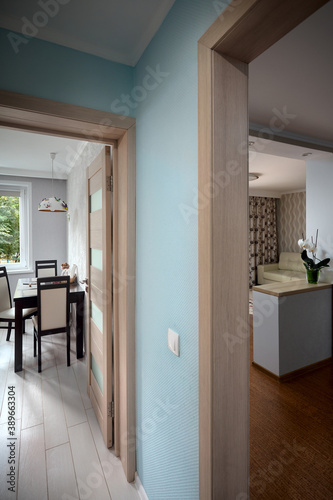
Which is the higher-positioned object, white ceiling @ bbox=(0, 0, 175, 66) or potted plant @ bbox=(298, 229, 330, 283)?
white ceiling @ bbox=(0, 0, 175, 66)

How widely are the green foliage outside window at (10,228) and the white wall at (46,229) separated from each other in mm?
291

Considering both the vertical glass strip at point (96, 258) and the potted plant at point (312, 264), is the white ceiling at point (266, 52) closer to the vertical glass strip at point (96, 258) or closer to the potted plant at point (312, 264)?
the potted plant at point (312, 264)

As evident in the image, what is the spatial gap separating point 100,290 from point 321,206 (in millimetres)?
2834

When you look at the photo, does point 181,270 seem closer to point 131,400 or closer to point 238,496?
point 238,496

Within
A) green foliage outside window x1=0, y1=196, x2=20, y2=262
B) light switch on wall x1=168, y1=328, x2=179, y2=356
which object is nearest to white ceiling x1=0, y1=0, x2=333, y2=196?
light switch on wall x1=168, y1=328, x2=179, y2=356

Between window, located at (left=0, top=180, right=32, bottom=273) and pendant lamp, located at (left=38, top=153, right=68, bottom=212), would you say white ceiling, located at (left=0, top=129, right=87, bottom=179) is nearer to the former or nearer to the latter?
window, located at (left=0, top=180, right=32, bottom=273)

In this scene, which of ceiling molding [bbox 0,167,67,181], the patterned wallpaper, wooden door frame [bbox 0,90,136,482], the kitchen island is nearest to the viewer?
wooden door frame [bbox 0,90,136,482]

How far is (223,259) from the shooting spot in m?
0.90

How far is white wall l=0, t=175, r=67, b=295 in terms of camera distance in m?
5.07

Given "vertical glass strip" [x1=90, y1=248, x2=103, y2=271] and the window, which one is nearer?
"vertical glass strip" [x1=90, y1=248, x2=103, y2=271]

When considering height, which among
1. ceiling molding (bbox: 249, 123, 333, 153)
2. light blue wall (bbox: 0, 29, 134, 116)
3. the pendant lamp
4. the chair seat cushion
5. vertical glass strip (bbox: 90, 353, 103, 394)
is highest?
ceiling molding (bbox: 249, 123, 333, 153)

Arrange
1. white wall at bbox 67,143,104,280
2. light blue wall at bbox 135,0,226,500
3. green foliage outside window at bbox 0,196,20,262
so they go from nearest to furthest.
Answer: light blue wall at bbox 135,0,226,500, white wall at bbox 67,143,104,280, green foliage outside window at bbox 0,196,20,262

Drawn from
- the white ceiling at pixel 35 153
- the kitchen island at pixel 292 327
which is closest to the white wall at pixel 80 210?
the white ceiling at pixel 35 153

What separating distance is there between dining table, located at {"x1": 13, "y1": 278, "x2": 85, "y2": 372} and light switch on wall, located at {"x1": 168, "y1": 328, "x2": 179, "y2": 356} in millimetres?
2380
